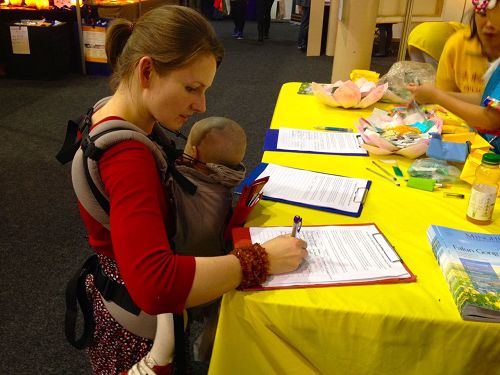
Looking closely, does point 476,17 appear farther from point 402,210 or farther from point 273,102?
point 273,102

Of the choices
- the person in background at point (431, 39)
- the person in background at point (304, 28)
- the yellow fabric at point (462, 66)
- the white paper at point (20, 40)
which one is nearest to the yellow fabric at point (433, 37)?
the person in background at point (431, 39)

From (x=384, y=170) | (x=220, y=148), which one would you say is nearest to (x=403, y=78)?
(x=384, y=170)

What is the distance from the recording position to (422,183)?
1.30 m

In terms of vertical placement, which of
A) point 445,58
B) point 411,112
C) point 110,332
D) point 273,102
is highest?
point 445,58

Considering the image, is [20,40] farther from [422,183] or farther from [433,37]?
[422,183]

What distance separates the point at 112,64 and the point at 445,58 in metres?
1.74

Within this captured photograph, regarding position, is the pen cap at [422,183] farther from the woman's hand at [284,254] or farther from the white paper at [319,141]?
the woman's hand at [284,254]

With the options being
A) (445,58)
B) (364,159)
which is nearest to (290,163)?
(364,159)

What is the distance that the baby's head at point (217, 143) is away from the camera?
1.22 metres

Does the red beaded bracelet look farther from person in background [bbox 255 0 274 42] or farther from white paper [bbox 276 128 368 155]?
person in background [bbox 255 0 274 42]

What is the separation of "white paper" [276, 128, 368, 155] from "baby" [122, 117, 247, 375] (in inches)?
13.9

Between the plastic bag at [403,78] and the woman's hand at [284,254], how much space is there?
1.24m

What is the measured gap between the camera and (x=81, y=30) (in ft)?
15.7

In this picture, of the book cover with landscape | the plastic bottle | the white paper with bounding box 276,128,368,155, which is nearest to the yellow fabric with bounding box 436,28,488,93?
→ the white paper with bounding box 276,128,368,155
